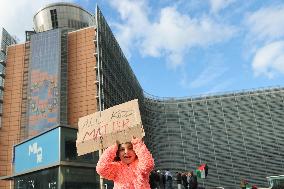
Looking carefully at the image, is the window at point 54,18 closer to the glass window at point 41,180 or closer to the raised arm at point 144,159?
the glass window at point 41,180

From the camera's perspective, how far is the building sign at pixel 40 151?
20016mm

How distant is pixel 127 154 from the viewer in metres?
5.99

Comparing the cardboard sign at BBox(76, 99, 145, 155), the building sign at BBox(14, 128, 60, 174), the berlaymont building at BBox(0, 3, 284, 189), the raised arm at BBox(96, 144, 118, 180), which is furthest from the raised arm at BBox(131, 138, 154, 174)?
the building sign at BBox(14, 128, 60, 174)

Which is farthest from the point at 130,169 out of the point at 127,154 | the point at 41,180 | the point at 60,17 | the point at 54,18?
the point at 54,18

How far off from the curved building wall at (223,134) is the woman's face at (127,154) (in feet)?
216

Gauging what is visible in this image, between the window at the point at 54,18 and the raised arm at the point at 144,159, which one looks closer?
the raised arm at the point at 144,159

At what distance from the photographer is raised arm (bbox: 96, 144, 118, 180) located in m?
5.91

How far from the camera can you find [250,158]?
257ft

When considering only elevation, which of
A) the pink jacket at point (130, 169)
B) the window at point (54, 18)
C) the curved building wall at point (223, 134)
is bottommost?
the pink jacket at point (130, 169)

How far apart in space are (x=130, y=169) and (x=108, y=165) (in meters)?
0.33

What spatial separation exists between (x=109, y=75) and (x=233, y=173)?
35.5 m

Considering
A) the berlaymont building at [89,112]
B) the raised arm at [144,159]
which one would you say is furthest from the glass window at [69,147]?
the raised arm at [144,159]

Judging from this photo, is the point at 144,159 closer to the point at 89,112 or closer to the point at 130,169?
the point at 130,169

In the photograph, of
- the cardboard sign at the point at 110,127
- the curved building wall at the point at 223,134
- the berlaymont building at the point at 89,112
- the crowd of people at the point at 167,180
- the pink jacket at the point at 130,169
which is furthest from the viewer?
the curved building wall at the point at 223,134
